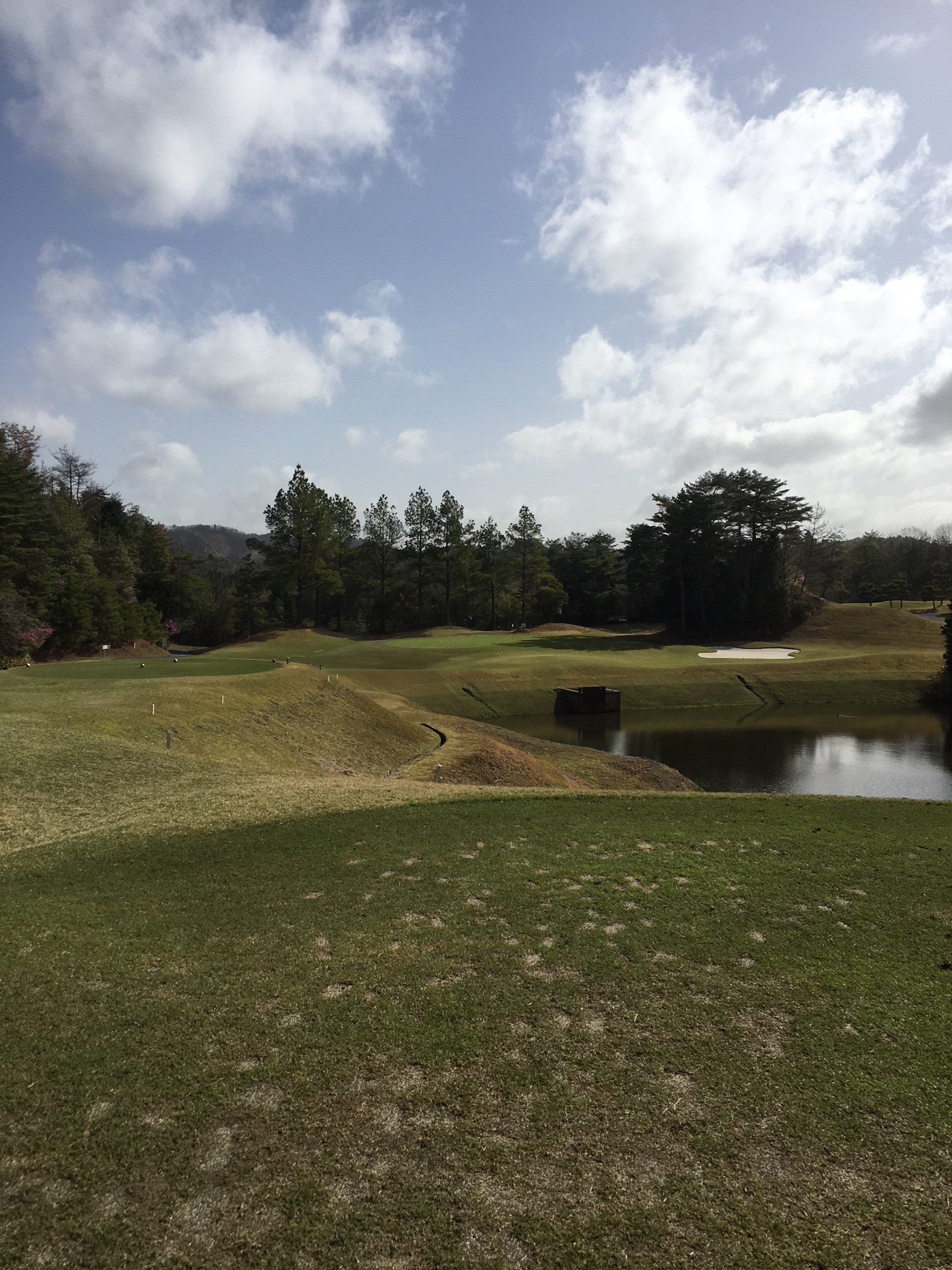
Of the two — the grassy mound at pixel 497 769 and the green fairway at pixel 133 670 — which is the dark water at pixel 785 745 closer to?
the grassy mound at pixel 497 769

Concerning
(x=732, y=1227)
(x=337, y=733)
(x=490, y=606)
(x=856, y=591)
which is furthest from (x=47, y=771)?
(x=856, y=591)

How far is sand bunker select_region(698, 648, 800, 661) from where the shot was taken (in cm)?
5731

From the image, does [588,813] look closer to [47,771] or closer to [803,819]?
[803,819]

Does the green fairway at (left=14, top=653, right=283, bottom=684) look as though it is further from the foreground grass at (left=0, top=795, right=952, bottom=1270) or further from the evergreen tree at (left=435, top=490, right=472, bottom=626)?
the evergreen tree at (left=435, top=490, right=472, bottom=626)

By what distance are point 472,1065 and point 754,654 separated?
5945 cm

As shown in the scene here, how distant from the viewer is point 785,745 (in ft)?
112

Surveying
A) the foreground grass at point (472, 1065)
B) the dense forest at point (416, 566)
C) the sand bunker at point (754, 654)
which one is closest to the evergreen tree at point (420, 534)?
the dense forest at point (416, 566)

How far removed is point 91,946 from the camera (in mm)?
7906

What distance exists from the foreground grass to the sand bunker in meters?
49.3

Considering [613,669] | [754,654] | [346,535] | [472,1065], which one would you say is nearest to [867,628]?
[754,654]

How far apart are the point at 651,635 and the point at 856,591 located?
57994 millimetres

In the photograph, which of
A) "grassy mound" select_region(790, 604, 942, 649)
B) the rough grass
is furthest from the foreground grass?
"grassy mound" select_region(790, 604, 942, 649)

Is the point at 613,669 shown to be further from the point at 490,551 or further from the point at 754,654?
the point at 490,551

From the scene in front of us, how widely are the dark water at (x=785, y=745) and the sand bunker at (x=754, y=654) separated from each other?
471 inches
